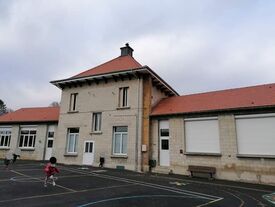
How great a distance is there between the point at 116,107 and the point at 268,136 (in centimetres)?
1200

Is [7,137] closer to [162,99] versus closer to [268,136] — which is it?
[162,99]

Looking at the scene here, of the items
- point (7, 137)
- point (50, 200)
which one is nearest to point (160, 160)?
point (50, 200)

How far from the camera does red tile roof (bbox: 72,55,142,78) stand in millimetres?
22516

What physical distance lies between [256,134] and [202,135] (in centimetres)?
356

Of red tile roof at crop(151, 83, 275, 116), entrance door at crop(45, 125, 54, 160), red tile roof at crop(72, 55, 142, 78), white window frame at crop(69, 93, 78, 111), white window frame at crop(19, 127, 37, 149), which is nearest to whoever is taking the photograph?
red tile roof at crop(151, 83, 275, 116)

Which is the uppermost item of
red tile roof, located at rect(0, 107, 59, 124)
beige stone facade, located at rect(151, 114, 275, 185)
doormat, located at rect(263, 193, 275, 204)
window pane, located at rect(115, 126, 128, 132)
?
red tile roof, located at rect(0, 107, 59, 124)

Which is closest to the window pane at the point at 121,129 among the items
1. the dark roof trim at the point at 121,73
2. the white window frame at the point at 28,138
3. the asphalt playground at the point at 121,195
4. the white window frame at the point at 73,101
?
the dark roof trim at the point at 121,73

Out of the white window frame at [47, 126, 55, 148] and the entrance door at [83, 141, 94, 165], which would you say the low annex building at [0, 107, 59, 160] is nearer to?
the white window frame at [47, 126, 55, 148]

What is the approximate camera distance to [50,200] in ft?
28.0

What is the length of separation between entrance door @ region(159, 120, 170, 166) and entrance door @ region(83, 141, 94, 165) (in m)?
6.47

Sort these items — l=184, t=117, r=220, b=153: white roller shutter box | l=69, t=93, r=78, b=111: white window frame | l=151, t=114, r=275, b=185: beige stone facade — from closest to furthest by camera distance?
l=151, t=114, r=275, b=185: beige stone facade, l=184, t=117, r=220, b=153: white roller shutter box, l=69, t=93, r=78, b=111: white window frame

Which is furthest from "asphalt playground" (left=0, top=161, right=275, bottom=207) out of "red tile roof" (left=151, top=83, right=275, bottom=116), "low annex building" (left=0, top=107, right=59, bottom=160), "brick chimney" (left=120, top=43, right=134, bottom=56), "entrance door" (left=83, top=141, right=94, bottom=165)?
"brick chimney" (left=120, top=43, right=134, bottom=56)

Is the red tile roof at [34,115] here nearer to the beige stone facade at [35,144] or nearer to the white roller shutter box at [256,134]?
the beige stone facade at [35,144]

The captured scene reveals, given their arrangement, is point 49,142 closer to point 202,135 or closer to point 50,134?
point 50,134
